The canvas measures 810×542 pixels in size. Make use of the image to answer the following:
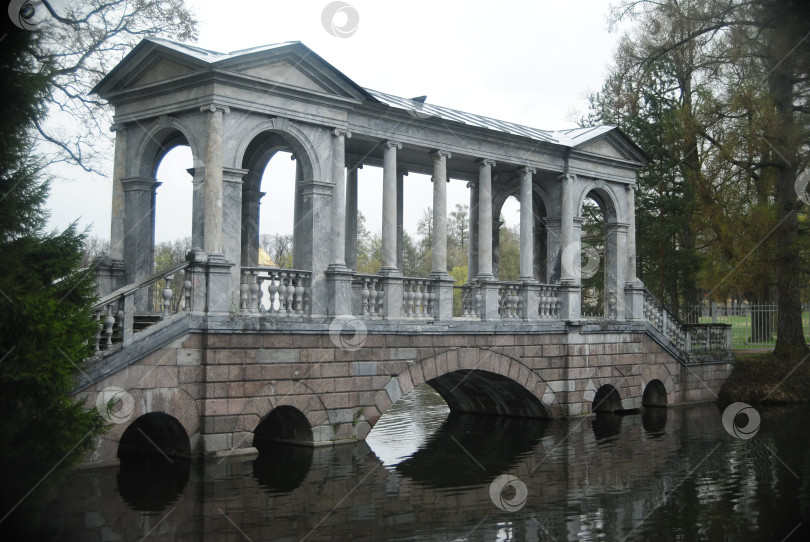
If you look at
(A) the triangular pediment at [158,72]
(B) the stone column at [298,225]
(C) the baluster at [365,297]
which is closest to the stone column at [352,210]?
(B) the stone column at [298,225]

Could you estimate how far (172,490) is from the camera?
1074cm

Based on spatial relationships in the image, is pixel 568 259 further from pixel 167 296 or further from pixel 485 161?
pixel 167 296

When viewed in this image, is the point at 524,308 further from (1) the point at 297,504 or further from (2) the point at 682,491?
(1) the point at 297,504

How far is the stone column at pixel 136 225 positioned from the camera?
1422 cm

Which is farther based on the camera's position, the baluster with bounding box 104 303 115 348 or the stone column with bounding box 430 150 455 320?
the stone column with bounding box 430 150 455 320

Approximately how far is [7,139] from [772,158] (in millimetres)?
18721

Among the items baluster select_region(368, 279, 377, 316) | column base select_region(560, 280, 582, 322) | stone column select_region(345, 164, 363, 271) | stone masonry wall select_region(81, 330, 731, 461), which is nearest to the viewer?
stone masonry wall select_region(81, 330, 731, 461)

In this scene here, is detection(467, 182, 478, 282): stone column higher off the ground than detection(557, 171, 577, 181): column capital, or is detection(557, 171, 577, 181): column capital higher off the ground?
detection(557, 171, 577, 181): column capital

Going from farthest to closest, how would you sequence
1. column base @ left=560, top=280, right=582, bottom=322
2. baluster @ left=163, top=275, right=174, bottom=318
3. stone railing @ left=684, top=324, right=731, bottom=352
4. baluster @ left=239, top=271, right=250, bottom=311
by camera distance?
stone railing @ left=684, top=324, right=731, bottom=352 < column base @ left=560, top=280, right=582, bottom=322 < baluster @ left=239, top=271, right=250, bottom=311 < baluster @ left=163, top=275, right=174, bottom=318

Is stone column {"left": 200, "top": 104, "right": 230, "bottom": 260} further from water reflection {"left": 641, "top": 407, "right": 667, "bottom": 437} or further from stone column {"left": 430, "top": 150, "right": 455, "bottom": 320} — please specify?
water reflection {"left": 641, "top": 407, "right": 667, "bottom": 437}

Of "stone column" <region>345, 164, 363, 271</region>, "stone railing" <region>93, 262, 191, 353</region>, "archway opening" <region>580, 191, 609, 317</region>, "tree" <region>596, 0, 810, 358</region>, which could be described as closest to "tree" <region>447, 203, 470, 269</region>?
"archway opening" <region>580, 191, 609, 317</region>

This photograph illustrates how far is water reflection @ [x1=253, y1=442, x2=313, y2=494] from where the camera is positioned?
Answer: 11227mm
